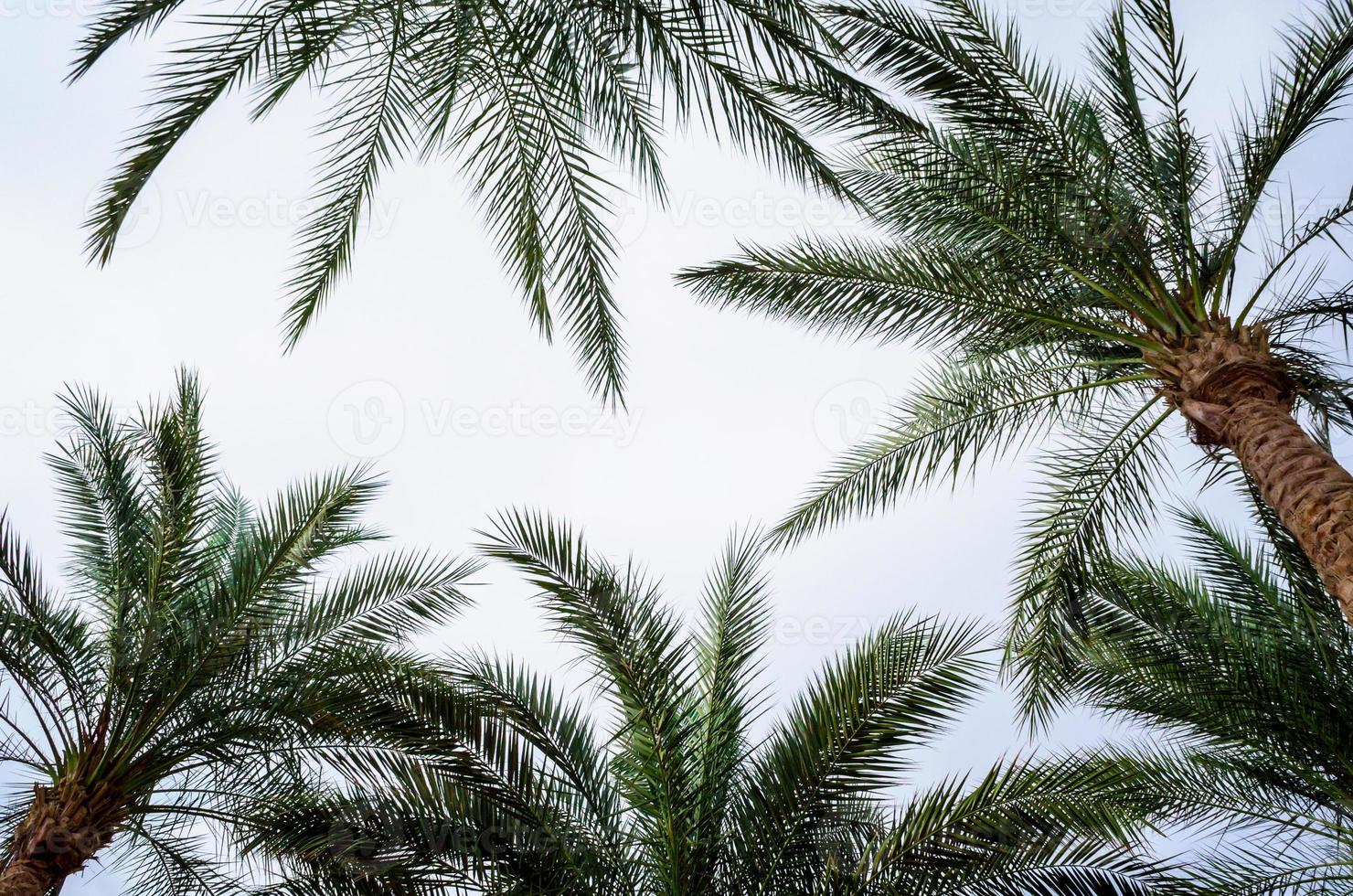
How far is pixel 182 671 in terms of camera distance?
6.95 metres

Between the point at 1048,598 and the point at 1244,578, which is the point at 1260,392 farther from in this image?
the point at 1244,578

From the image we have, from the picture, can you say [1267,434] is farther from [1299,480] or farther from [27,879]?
[27,879]

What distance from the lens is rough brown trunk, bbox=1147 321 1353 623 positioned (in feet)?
16.3

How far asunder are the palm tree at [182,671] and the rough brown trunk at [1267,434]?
4.78 m

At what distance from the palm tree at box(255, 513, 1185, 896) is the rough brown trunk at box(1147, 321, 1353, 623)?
62.1 inches

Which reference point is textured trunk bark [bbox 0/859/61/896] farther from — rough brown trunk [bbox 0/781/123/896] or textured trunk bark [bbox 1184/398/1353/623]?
textured trunk bark [bbox 1184/398/1353/623]

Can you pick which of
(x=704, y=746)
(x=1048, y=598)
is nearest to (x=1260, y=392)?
(x=1048, y=598)

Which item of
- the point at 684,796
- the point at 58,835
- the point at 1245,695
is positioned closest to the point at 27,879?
the point at 58,835

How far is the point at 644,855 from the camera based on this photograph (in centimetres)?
615

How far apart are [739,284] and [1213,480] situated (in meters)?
3.53

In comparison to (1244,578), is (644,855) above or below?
below

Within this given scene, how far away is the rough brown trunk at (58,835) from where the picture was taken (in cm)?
640

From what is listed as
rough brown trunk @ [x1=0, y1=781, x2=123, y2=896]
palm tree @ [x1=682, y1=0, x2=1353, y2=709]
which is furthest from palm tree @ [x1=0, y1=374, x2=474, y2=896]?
palm tree @ [x1=682, y1=0, x2=1353, y2=709]

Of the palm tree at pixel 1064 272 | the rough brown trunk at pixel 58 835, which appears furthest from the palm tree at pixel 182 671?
the palm tree at pixel 1064 272
